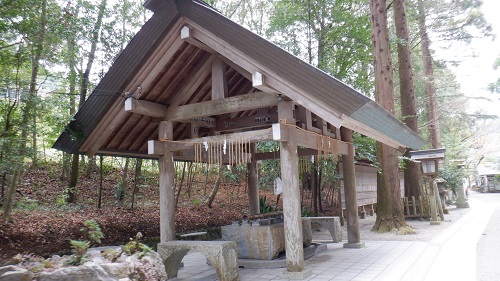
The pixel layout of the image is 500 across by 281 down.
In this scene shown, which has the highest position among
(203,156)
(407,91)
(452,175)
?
(407,91)

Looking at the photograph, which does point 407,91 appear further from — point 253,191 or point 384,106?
point 253,191

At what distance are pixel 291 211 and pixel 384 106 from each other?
6746 millimetres

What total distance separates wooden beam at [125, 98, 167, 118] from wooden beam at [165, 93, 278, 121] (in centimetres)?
29

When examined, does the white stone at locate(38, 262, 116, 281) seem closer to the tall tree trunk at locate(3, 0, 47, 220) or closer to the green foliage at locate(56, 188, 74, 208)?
the tall tree trunk at locate(3, 0, 47, 220)

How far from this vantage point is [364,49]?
1204 cm

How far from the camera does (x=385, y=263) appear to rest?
6.46 metres

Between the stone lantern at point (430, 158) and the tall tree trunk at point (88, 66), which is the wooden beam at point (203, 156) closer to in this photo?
the tall tree trunk at point (88, 66)

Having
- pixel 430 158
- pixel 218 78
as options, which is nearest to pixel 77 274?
pixel 218 78

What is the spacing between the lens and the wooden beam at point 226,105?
613cm

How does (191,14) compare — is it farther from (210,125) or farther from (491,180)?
(491,180)

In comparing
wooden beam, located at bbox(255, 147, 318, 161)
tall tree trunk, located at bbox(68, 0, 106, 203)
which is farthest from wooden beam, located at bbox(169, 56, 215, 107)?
wooden beam, located at bbox(255, 147, 318, 161)

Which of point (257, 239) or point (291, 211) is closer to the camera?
point (291, 211)

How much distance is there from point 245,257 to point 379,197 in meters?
6.36

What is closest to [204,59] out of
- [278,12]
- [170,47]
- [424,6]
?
[170,47]
